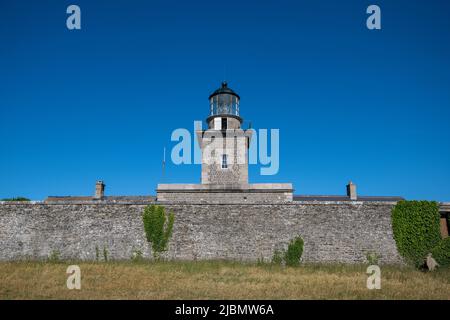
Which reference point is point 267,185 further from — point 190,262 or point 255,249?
point 190,262

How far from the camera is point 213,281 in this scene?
11.2m

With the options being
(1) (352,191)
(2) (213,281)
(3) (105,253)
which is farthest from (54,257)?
(1) (352,191)

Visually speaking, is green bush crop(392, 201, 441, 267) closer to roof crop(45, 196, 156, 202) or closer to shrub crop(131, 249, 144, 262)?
shrub crop(131, 249, 144, 262)

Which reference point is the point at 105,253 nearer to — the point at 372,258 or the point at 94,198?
the point at 372,258

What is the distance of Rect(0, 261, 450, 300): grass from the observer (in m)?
9.24

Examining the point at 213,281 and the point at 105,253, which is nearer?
the point at 213,281

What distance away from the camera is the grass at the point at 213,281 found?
9242 millimetres

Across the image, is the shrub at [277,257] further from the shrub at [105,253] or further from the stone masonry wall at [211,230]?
the shrub at [105,253]

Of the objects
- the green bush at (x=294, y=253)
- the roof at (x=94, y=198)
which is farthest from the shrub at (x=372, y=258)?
the roof at (x=94, y=198)

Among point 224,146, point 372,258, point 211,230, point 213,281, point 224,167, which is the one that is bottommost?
point 213,281

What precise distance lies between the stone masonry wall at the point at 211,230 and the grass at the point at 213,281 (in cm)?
97

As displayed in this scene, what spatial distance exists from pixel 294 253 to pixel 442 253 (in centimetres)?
683
